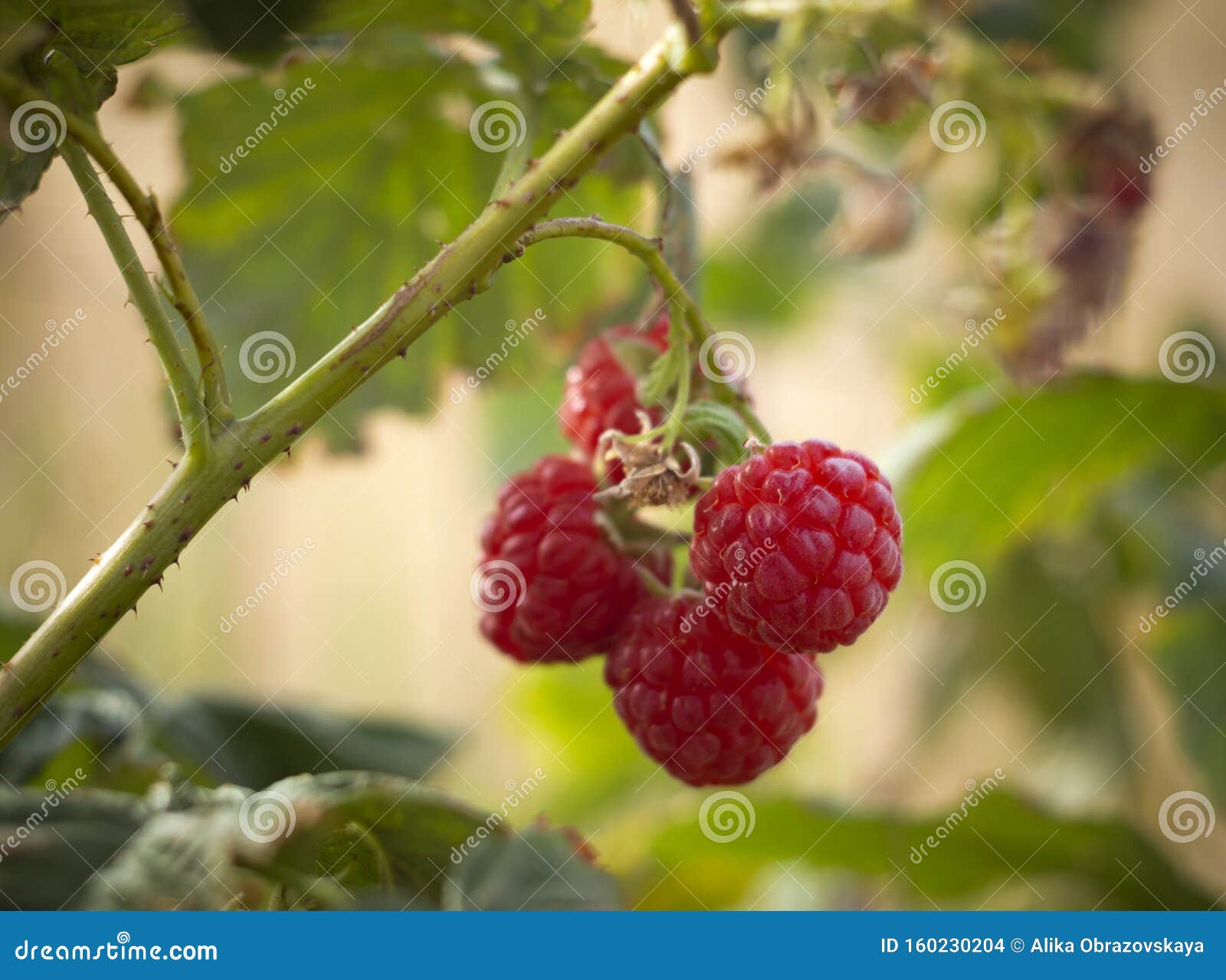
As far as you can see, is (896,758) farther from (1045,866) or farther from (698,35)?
(698,35)

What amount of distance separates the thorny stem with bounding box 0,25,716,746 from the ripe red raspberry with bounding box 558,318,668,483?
0.63 feet

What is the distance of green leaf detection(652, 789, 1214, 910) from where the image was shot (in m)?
1.18

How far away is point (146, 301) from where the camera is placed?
540mm

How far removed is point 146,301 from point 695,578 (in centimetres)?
38

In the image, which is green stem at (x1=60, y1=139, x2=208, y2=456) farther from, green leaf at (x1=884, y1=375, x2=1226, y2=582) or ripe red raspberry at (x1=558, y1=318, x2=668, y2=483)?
green leaf at (x1=884, y1=375, x2=1226, y2=582)

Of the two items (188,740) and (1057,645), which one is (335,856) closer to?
(188,740)

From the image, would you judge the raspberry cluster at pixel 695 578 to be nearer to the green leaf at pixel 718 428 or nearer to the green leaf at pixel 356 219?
the green leaf at pixel 718 428

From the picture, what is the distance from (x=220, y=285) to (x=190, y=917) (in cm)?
61

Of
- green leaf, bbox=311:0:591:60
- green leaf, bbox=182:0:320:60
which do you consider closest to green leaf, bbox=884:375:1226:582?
green leaf, bbox=311:0:591:60

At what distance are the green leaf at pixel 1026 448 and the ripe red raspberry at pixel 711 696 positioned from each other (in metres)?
0.40

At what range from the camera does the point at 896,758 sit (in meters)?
1.69

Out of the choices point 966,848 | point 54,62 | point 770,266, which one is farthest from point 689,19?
point 770,266

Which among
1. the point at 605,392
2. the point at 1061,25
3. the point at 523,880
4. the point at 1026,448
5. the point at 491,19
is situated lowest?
the point at 523,880

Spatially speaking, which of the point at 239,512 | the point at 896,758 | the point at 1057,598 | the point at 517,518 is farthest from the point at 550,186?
the point at 239,512
